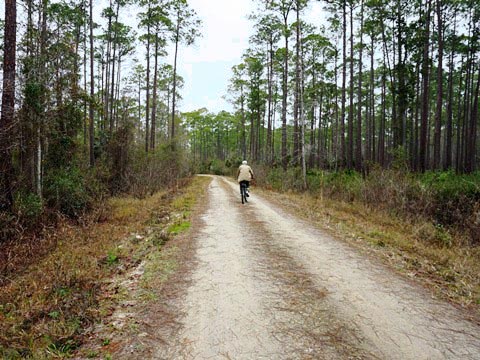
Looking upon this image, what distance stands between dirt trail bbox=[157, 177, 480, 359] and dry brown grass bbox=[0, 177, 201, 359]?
45.7 inches

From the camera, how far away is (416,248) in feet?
19.2

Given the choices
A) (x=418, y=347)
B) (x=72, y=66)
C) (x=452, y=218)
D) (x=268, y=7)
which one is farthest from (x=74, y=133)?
(x=268, y=7)

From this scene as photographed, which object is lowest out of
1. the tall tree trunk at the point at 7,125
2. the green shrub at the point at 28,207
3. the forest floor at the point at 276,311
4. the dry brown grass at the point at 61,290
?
the dry brown grass at the point at 61,290

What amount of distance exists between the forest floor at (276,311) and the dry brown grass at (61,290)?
281 mm

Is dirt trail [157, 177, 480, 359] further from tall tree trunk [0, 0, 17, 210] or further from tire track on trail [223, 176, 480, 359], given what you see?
tall tree trunk [0, 0, 17, 210]

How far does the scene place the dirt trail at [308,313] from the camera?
8.09 feet

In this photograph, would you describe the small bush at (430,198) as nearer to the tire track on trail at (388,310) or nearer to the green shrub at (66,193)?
the tire track on trail at (388,310)

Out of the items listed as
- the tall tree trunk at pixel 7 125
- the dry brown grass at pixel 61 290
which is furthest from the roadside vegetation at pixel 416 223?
the tall tree trunk at pixel 7 125

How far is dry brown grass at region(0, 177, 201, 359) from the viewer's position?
270 cm

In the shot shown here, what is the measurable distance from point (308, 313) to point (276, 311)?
364 mm

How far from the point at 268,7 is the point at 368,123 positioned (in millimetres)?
20573

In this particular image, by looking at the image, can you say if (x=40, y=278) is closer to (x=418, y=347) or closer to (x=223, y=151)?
(x=418, y=347)

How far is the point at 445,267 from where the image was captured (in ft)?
15.8

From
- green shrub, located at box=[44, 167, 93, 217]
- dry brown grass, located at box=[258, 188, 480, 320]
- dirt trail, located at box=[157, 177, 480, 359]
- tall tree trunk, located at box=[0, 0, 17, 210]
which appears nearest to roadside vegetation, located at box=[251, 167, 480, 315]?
dry brown grass, located at box=[258, 188, 480, 320]
